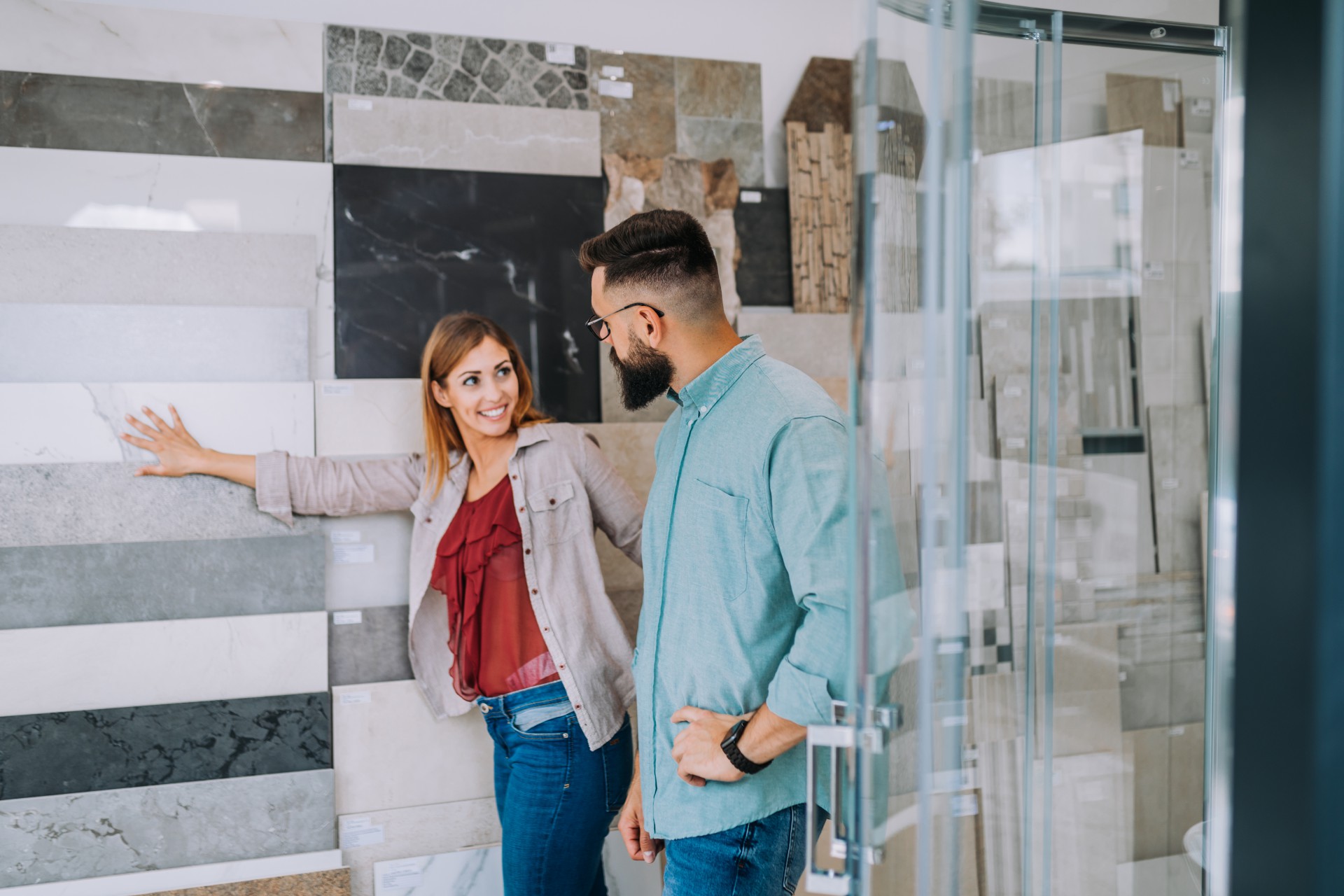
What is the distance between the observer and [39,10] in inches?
97.1

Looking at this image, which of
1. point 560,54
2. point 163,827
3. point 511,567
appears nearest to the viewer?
point 511,567

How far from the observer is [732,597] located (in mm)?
1427

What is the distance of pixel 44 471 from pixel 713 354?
200 cm

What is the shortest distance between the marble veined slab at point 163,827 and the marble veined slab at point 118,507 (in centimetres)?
70

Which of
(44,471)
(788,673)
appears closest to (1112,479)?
(788,673)

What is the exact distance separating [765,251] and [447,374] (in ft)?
3.79

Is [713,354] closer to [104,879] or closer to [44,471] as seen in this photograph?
[44,471]

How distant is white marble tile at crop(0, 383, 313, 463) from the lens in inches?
96.1

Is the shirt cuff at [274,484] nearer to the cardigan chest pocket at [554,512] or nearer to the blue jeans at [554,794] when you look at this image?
the cardigan chest pocket at [554,512]

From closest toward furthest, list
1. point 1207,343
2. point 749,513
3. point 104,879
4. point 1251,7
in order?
point 1251,7
point 1207,343
point 749,513
point 104,879

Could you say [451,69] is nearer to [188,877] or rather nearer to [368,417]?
[368,417]

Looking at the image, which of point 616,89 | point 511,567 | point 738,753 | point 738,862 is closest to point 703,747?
point 738,753

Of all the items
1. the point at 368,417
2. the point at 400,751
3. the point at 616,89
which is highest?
the point at 616,89

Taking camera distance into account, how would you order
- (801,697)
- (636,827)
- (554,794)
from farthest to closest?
(554,794)
(636,827)
(801,697)
